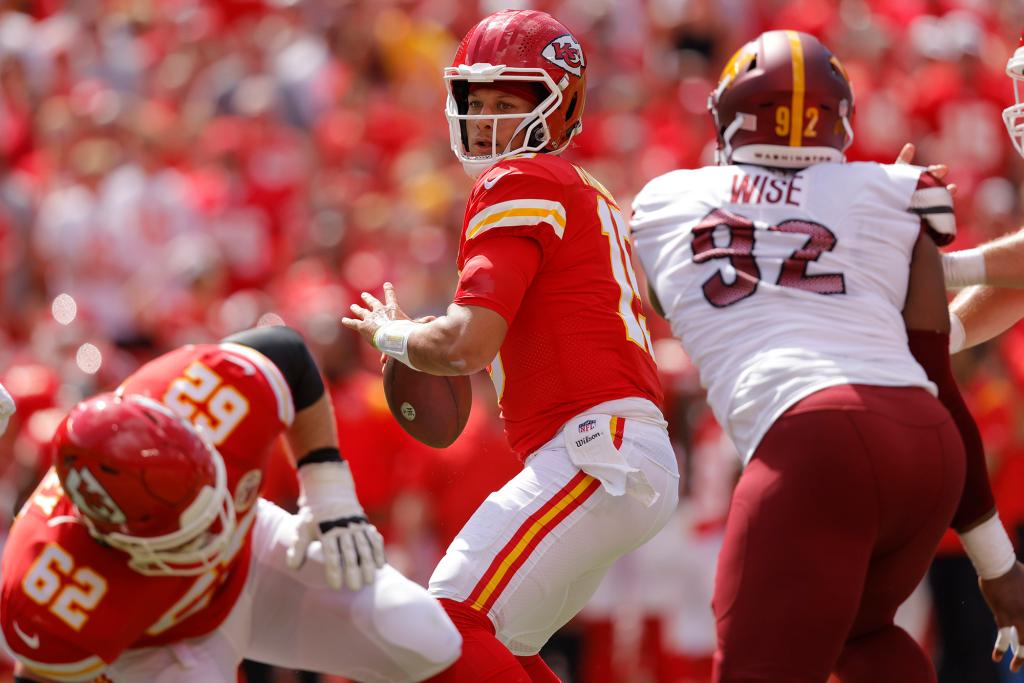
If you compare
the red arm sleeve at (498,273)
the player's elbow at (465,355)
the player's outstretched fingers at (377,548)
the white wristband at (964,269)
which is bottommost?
the player's outstretched fingers at (377,548)

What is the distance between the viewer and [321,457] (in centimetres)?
430

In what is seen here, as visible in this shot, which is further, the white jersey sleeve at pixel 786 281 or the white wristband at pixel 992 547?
the white wristband at pixel 992 547

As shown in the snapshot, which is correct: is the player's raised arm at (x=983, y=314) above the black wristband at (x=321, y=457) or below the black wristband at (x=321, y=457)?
above

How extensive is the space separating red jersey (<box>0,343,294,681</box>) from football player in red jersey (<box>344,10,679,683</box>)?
35cm

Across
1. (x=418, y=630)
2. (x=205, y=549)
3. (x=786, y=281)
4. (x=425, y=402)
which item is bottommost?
(x=418, y=630)


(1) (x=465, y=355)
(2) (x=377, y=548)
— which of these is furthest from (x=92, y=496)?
(1) (x=465, y=355)

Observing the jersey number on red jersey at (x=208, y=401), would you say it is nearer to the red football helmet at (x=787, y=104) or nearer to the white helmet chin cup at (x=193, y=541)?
the white helmet chin cup at (x=193, y=541)

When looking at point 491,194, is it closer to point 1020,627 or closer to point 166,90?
point 1020,627

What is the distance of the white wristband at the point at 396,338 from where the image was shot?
4004mm

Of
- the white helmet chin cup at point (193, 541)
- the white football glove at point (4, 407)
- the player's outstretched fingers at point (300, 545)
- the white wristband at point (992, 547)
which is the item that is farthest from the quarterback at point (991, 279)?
the white football glove at point (4, 407)

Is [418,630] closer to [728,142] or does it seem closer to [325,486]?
[325,486]

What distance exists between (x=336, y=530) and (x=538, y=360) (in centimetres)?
65

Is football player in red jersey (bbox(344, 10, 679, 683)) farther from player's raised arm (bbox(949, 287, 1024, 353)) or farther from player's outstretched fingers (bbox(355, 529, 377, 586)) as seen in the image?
player's raised arm (bbox(949, 287, 1024, 353))

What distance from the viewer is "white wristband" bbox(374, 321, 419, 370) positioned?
13.1ft
